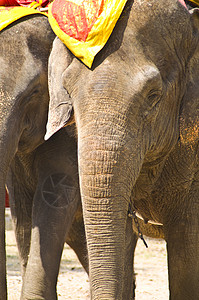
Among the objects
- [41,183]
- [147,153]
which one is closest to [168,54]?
[147,153]

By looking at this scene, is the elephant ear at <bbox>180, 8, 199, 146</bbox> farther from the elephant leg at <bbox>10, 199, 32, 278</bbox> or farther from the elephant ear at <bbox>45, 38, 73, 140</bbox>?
the elephant leg at <bbox>10, 199, 32, 278</bbox>

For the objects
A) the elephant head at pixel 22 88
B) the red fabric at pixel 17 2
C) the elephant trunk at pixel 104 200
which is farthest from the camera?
the red fabric at pixel 17 2

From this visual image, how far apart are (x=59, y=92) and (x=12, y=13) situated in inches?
40.2

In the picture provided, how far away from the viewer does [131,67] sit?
3422 millimetres

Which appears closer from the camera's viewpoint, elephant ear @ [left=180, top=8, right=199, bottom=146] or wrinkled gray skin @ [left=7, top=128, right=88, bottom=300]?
elephant ear @ [left=180, top=8, right=199, bottom=146]

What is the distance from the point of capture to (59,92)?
3.67m

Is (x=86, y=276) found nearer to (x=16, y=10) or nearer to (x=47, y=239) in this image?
(x=47, y=239)

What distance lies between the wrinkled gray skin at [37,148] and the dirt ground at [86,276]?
5.04ft

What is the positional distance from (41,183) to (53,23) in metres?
1.18

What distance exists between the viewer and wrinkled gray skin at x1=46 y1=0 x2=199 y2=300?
327 cm

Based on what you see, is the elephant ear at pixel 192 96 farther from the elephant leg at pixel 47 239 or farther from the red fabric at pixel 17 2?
the red fabric at pixel 17 2

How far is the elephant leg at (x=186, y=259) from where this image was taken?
13.3ft

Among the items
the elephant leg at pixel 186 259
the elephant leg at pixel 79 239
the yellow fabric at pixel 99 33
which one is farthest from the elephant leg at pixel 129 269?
the yellow fabric at pixel 99 33

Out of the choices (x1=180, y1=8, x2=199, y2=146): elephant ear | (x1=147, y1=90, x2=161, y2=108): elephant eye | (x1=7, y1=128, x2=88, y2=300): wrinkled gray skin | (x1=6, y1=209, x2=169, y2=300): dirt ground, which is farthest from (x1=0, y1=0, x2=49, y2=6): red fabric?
(x1=6, y1=209, x2=169, y2=300): dirt ground
